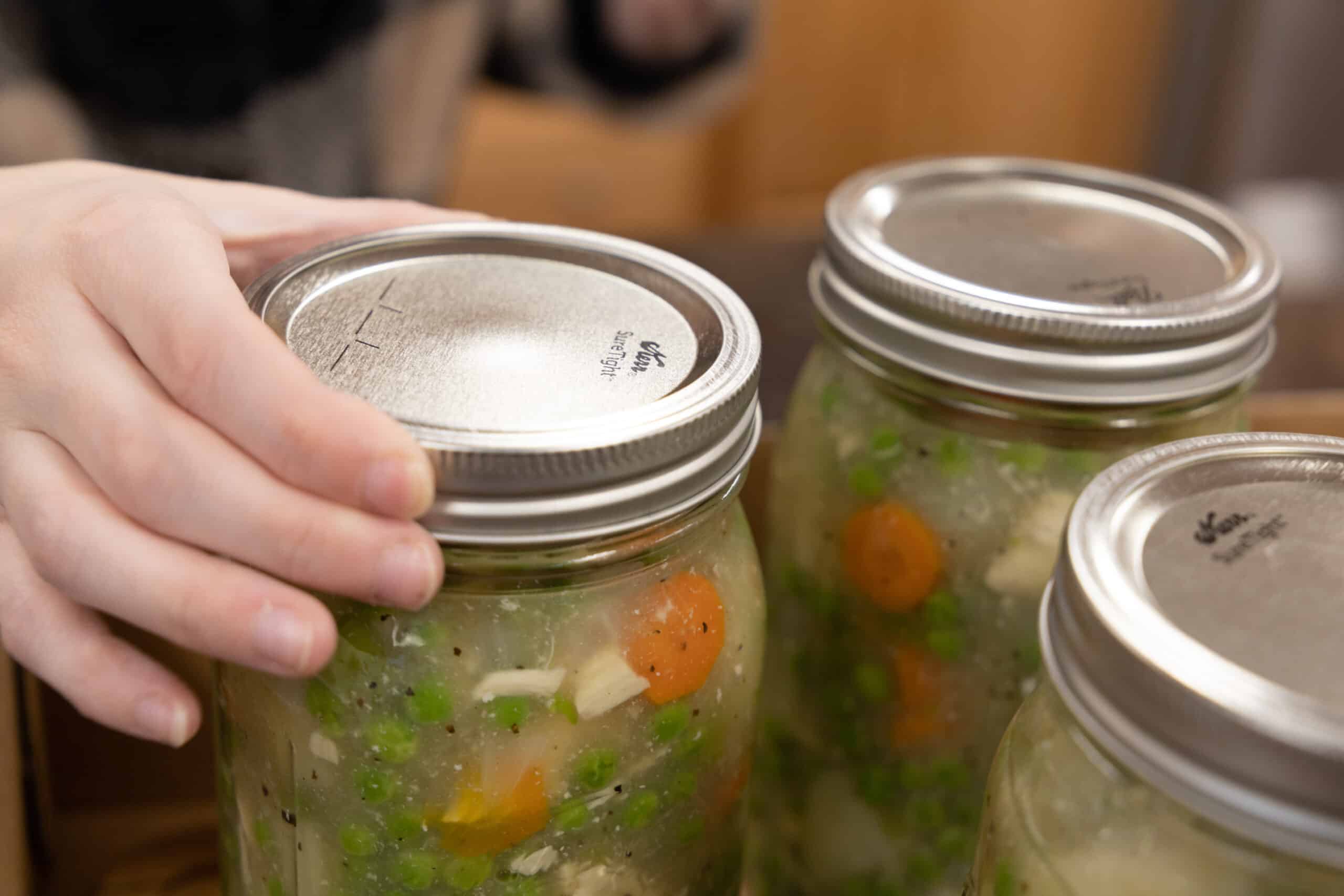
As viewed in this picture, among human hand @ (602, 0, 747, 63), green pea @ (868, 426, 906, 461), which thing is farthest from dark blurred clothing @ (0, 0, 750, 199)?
green pea @ (868, 426, 906, 461)

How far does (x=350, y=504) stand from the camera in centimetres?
39

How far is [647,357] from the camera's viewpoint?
0.48 m

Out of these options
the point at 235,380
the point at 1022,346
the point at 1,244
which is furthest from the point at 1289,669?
the point at 1,244

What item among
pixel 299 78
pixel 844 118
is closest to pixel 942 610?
pixel 299 78

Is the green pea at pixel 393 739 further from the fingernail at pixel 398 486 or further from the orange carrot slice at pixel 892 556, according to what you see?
the orange carrot slice at pixel 892 556

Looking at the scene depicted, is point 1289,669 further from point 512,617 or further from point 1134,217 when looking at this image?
point 1134,217

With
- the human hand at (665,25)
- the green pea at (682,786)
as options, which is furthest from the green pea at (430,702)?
the human hand at (665,25)

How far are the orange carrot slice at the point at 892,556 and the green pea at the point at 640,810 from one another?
0.60 ft

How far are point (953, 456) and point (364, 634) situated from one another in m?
0.29

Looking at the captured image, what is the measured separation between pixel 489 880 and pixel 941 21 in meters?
2.44

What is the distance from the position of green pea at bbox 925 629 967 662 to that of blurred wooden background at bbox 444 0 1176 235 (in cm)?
198

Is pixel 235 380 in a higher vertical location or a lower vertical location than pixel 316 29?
higher

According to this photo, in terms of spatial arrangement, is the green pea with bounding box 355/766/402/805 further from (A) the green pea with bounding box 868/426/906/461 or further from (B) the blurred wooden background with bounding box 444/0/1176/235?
(B) the blurred wooden background with bounding box 444/0/1176/235

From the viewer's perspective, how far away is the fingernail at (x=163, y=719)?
0.43m
